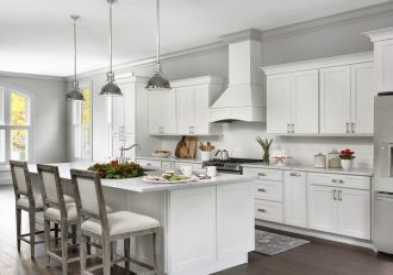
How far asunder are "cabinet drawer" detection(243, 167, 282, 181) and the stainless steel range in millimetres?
120

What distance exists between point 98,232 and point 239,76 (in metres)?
3.80

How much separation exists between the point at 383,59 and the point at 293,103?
4.49 feet

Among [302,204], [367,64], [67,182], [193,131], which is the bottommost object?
[302,204]

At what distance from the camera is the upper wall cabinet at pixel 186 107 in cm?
673

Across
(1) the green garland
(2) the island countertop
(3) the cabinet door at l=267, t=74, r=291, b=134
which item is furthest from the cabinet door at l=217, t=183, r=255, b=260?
(3) the cabinet door at l=267, t=74, r=291, b=134

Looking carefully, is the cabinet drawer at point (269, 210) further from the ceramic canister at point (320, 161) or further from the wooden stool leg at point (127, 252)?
the wooden stool leg at point (127, 252)

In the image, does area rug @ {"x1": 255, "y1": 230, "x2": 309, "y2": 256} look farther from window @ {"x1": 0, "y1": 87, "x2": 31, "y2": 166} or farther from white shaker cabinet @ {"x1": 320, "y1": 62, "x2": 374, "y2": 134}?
window @ {"x1": 0, "y1": 87, "x2": 31, "y2": 166}

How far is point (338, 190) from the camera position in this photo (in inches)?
187

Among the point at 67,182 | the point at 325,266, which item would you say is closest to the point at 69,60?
the point at 67,182

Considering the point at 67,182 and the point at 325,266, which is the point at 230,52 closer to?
the point at 67,182

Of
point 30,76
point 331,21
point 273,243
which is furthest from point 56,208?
point 30,76

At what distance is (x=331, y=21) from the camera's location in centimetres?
546

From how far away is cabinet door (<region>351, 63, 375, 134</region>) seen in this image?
15.7 feet

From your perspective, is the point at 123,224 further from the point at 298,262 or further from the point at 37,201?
the point at 298,262
